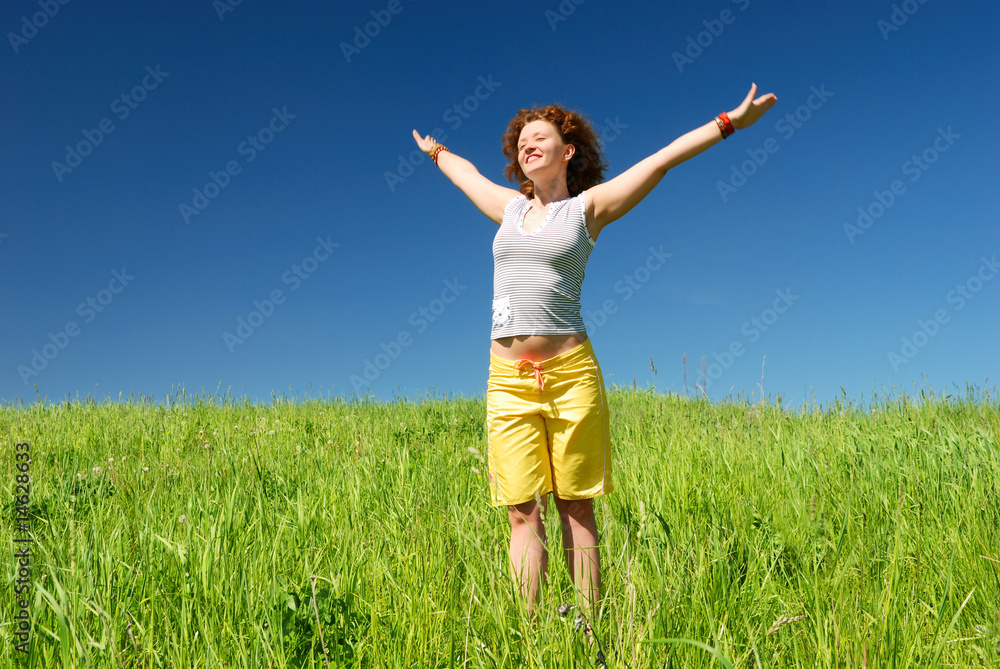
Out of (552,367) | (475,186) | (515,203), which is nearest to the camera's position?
(552,367)

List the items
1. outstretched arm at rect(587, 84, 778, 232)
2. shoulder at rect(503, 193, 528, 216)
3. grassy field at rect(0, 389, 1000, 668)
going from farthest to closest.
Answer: shoulder at rect(503, 193, 528, 216), outstretched arm at rect(587, 84, 778, 232), grassy field at rect(0, 389, 1000, 668)

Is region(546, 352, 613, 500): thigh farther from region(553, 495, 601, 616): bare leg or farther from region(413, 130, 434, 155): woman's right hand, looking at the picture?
region(413, 130, 434, 155): woman's right hand

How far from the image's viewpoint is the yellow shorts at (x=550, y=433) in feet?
10.1

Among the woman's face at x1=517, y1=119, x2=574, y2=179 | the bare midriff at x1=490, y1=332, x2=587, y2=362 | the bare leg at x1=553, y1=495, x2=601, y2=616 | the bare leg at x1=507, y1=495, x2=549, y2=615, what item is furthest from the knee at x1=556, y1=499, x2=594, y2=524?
the woman's face at x1=517, y1=119, x2=574, y2=179

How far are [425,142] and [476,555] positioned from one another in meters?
2.96

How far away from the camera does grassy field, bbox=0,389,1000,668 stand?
2.27 metres

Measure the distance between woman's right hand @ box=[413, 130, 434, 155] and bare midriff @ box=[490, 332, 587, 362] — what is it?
1.96 m

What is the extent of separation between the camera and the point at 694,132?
134 inches

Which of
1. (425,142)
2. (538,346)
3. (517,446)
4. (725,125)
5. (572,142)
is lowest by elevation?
(517,446)

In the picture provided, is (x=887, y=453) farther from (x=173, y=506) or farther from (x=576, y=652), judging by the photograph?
(x=173, y=506)

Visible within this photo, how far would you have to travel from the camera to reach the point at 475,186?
3973mm

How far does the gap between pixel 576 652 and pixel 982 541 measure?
2.55 m

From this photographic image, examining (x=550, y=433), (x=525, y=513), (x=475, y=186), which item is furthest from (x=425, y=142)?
(x=525, y=513)

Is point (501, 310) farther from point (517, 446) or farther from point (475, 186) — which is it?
point (475, 186)
